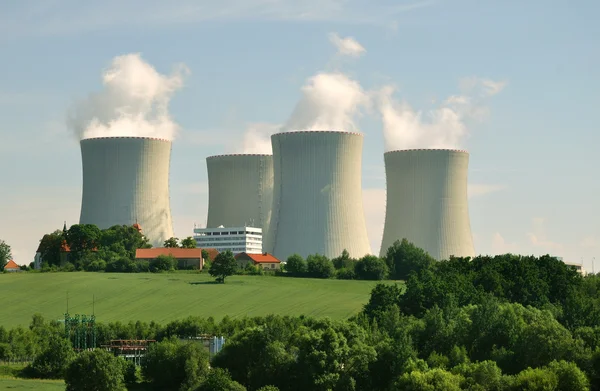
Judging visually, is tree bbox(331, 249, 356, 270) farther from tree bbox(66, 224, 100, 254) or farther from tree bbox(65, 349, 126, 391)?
tree bbox(65, 349, 126, 391)

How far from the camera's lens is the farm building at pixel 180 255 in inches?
3324

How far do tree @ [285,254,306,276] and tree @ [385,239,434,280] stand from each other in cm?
569

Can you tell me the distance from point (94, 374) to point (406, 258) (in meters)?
36.3

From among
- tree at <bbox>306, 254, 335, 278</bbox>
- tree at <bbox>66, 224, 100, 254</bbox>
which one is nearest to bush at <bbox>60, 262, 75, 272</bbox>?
tree at <bbox>66, 224, 100, 254</bbox>

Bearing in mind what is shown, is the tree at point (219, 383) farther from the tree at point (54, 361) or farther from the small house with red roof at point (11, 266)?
the small house with red roof at point (11, 266)

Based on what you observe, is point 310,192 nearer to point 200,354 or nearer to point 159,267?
point 159,267

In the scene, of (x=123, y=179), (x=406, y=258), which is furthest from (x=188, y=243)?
(x=406, y=258)

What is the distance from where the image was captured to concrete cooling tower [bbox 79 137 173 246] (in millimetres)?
76250

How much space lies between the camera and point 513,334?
1784 inches

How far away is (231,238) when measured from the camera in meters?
90.4

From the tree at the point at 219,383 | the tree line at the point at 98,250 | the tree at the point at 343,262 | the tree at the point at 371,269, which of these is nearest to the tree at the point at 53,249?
the tree line at the point at 98,250

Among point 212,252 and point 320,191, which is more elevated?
point 320,191

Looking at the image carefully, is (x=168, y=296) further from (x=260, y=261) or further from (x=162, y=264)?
(x=260, y=261)

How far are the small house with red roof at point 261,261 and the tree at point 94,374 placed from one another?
121 ft
